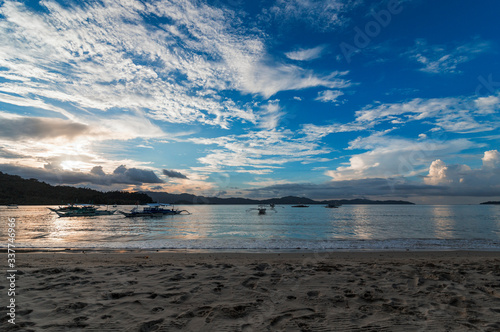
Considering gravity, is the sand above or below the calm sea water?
above

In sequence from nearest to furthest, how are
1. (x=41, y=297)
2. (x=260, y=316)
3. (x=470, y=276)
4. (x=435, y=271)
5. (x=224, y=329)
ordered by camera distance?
(x=224, y=329)
(x=260, y=316)
(x=41, y=297)
(x=470, y=276)
(x=435, y=271)

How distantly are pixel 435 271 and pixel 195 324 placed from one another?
827cm

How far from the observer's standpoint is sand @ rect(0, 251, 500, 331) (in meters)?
4.46

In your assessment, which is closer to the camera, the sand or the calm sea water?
the sand

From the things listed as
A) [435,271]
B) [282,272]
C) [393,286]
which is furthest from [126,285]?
[435,271]

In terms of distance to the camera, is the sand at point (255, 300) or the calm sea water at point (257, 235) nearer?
the sand at point (255, 300)

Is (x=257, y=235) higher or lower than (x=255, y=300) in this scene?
lower

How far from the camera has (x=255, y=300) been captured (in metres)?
5.69

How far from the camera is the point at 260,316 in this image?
4816 mm

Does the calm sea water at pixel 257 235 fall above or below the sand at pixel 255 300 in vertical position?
below

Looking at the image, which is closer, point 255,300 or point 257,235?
point 255,300

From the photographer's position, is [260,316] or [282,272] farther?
[282,272]

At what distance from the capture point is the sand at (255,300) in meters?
4.46

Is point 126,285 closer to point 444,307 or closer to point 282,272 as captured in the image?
point 282,272
